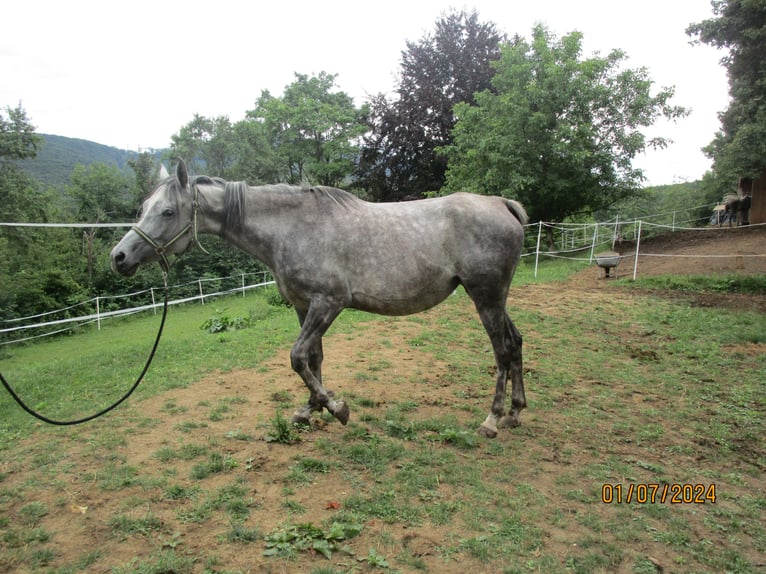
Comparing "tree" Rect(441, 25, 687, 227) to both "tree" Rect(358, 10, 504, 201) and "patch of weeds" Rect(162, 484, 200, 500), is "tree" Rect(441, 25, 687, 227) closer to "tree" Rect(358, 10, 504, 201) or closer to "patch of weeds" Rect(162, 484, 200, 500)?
"tree" Rect(358, 10, 504, 201)

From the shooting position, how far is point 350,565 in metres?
2.42

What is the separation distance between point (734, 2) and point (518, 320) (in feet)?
48.0

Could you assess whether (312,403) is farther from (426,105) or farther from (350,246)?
(426,105)

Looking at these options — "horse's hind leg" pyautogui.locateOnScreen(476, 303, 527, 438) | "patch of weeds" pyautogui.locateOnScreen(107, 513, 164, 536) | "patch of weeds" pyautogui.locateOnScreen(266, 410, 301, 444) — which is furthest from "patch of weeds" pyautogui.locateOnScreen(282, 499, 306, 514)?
"horse's hind leg" pyautogui.locateOnScreen(476, 303, 527, 438)

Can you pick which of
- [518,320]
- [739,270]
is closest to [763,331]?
[518,320]

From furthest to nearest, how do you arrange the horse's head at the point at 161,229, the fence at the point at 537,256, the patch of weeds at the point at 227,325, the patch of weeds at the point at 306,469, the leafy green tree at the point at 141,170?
the leafy green tree at the point at 141,170 < the fence at the point at 537,256 < the patch of weeds at the point at 227,325 < the horse's head at the point at 161,229 < the patch of weeds at the point at 306,469

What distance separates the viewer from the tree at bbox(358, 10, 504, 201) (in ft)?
80.6

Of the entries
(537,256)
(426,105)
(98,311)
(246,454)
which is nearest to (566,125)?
(537,256)

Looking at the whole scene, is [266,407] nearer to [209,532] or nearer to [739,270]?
[209,532]

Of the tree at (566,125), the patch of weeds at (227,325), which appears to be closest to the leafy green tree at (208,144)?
the tree at (566,125)

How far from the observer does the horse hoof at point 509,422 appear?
4.29m

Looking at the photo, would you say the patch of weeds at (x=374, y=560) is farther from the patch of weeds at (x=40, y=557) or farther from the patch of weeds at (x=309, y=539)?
the patch of weeds at (x=40, y=557)
